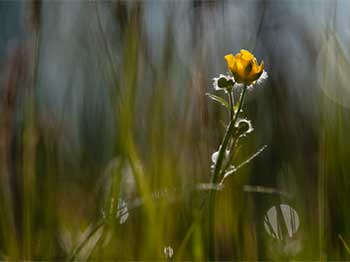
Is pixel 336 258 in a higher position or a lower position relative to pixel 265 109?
lower

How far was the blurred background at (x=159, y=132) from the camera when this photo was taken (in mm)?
1517

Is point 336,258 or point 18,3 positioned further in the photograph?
point 18,3

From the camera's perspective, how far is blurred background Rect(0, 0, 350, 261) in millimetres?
1517

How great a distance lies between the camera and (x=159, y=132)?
65.7 inches

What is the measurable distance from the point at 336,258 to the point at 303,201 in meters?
0.36

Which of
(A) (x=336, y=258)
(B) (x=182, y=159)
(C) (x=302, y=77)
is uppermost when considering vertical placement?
(C) (x=302, y=77)

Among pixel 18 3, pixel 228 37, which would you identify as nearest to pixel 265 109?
pixel 228 37

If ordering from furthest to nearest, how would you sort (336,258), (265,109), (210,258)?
(265,109)
(336,258)
(210,258)

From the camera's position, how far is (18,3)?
8.16 ft

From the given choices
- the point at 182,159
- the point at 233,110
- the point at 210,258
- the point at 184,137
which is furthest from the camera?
the point at 182,159

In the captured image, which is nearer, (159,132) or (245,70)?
(245,70)

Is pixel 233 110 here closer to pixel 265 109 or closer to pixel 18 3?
pixel 265 109

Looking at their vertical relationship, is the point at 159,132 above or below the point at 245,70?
below

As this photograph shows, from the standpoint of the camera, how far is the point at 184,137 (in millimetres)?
1754
